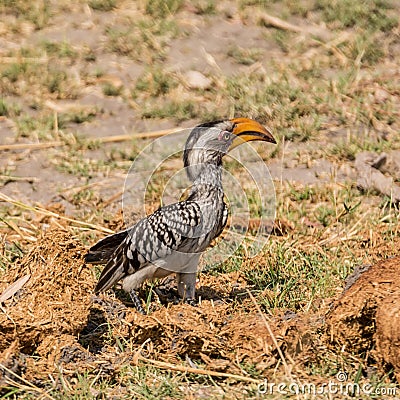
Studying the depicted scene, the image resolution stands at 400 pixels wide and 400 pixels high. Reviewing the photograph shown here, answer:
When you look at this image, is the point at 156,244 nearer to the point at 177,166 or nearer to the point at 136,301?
the point at 136,301

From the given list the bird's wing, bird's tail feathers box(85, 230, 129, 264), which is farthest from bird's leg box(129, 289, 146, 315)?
bird's tail feathers box(85, 230, 129, 264)

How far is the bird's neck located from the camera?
4559mm

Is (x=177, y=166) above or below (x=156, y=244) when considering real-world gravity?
below

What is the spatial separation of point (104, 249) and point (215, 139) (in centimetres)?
81

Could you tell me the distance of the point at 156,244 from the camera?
4.43m

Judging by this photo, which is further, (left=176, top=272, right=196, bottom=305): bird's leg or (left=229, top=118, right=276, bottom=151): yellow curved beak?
(left=229, top=118, right=276, bottom=151): yellow curved beak

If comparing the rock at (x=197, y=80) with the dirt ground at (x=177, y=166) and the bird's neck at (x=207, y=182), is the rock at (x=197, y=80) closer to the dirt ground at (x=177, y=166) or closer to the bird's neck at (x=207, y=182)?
the dirt ground at (x=177, y=166)

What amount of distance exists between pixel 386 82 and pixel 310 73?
66 centimetres

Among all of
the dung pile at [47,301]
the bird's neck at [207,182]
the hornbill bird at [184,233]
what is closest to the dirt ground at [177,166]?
the dung pile at [47,301]

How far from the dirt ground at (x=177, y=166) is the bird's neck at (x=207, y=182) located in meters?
0.54

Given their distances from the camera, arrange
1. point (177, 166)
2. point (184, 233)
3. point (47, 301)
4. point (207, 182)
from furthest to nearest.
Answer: point (177, 166) → point (207, 182) → point (184, 233) → point (47, 301)

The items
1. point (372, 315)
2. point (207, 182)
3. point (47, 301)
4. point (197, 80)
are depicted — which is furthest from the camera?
point (197, 80)

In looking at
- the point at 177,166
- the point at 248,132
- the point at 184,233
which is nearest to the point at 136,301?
the point at 184,233

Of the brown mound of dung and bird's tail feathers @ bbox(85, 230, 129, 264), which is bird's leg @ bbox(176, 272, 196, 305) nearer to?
bird's tail feathers @ bbox(85, 230, 129, 264)
